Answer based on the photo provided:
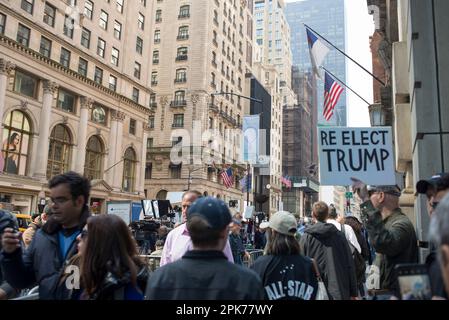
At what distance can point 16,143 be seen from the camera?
31.3 metres

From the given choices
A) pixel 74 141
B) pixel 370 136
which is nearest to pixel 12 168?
pixel 74 141

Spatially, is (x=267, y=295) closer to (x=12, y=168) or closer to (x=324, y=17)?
(x=12, y=168)

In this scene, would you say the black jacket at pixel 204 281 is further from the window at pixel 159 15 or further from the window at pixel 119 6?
the window at pixel 159 15

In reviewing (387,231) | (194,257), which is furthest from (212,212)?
(387,231)

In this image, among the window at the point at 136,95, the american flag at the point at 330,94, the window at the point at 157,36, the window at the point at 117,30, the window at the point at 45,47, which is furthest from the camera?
the window at the point at 157,36

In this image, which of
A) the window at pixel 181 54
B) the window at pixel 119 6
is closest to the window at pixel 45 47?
the window at pixel 119 6

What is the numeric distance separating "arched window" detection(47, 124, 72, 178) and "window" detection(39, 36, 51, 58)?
6.21 m

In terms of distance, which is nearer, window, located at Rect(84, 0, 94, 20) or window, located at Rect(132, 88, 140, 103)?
window, located at Rect(84, 0, 94, 20)

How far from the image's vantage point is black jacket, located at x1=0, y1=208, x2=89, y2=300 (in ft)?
10.0

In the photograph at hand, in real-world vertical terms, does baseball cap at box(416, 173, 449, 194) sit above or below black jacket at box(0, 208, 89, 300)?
above

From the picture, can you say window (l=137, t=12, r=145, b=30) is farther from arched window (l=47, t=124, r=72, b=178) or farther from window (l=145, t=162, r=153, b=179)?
window (l=145, t=162, r=153, b=179)

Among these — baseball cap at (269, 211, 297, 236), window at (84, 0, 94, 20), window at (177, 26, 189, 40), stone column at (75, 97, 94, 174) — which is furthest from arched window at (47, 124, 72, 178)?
baseball cap at (269, 211, 297, 236)

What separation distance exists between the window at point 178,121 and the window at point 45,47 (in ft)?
78.7

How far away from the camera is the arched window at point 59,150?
34938mm
